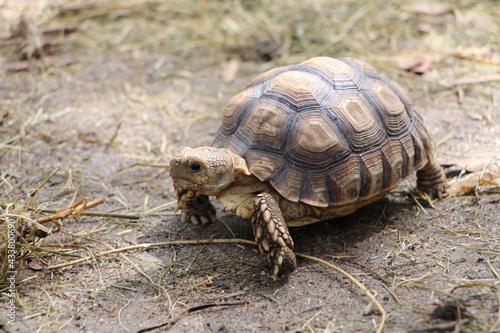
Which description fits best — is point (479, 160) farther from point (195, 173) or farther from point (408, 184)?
point (195, 173)

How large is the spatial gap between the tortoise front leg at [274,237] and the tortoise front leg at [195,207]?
2.11ft

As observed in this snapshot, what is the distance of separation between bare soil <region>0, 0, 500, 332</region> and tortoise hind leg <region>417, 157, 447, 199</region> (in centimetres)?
8

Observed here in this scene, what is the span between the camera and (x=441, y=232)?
2.97m

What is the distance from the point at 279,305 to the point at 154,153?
221cm

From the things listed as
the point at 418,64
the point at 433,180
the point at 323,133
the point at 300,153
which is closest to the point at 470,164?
the point at 433,180

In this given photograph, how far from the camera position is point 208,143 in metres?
4.23

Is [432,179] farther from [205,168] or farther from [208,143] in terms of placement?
[208,143]

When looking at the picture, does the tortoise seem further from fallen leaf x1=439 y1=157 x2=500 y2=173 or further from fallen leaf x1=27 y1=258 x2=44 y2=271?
fallen leaf x1=27 y1=258 x2=44 y2=271

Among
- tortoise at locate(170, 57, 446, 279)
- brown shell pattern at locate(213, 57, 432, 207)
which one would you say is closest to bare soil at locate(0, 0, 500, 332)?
tortoise at locate(170, 57, 446, 279)

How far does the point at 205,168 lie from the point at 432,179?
5.74 ft

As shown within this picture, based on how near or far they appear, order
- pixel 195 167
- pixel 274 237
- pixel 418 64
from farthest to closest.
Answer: pixel 418 64 < pixel 195 167 < pixel 274 237

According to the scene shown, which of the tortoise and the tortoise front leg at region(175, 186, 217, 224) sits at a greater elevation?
the tortoise

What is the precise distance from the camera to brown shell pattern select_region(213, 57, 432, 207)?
2736mm

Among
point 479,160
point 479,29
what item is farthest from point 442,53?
point 479,160
